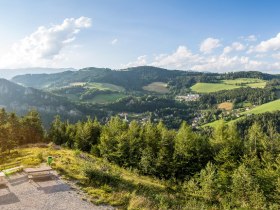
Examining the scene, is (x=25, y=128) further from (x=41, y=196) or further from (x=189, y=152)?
(x=41, y=196)

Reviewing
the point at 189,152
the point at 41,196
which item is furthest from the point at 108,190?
the point at 189,152

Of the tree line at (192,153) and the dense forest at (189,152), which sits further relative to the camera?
the tree line at (192,153)

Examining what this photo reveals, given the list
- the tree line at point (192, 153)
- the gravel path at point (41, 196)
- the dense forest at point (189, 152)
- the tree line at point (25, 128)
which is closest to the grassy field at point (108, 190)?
the gravel path at point (41, 196)

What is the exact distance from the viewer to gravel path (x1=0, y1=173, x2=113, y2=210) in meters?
21.5

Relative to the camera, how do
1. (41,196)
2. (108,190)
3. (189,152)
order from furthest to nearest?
1. (189,152)
2. (108,190)
3. (41,196)

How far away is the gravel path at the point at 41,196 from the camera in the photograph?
2155cm

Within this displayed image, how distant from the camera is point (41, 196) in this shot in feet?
77.4

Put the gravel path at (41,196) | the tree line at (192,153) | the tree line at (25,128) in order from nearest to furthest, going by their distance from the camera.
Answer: the gravel path at (41,196) < the tree line at (192,153) < the tree line at (25,128)

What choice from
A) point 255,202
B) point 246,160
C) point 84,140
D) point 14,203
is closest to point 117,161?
point 84,140

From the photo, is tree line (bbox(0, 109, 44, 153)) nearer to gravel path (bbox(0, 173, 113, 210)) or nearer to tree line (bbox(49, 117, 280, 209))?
tree line (bbox(49, 117, 280, 209))

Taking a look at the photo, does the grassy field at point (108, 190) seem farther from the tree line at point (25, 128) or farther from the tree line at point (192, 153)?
the tree line at point (25, 128)

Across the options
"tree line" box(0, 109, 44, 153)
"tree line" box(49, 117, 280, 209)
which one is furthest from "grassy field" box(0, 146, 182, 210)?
"tree line" box(0, 109, 44, 153)

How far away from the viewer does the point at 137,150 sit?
2500 inches

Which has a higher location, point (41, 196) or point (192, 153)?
point (41, 196)
